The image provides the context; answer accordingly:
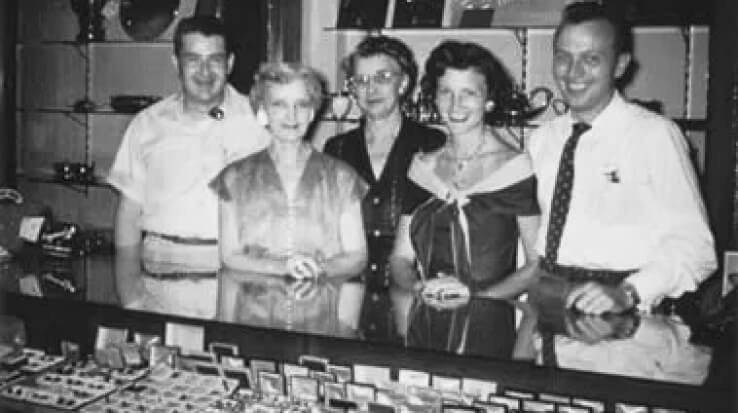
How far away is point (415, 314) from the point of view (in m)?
1.72

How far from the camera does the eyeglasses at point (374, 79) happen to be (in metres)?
2.02

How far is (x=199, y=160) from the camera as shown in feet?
7.38

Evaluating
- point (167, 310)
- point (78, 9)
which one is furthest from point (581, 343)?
point (78, 9)

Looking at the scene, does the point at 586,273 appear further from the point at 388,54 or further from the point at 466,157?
the point at 388,54

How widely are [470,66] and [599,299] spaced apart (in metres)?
0.58

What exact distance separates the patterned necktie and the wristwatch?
157 mm

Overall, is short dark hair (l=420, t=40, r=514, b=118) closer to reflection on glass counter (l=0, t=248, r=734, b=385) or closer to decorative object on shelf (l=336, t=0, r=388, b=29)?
decorative object on shelf (l=336, t=0, r=388, b=29)

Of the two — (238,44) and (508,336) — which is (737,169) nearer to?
(508,336)

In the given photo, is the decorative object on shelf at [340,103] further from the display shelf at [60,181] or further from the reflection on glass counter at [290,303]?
the display shelf at [60,181]

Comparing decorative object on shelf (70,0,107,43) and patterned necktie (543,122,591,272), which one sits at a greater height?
decorative object on shelf (70,0,107,43)

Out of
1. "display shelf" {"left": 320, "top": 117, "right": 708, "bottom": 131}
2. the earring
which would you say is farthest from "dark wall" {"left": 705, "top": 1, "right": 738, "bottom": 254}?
the earring

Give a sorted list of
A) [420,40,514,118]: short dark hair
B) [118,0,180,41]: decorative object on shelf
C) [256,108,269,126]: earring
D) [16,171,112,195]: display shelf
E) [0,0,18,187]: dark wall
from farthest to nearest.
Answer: [0,0,18,187]: dark wall
[16,171,112,195]: display shelf
[118,0,180,41]: decorative object on shelf
[256,108,269,126]: earring
[420,40,514,118]: short dark hair

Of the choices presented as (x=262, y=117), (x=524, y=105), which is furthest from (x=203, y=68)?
(x=524, y=105)

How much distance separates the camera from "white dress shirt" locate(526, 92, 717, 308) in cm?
173
